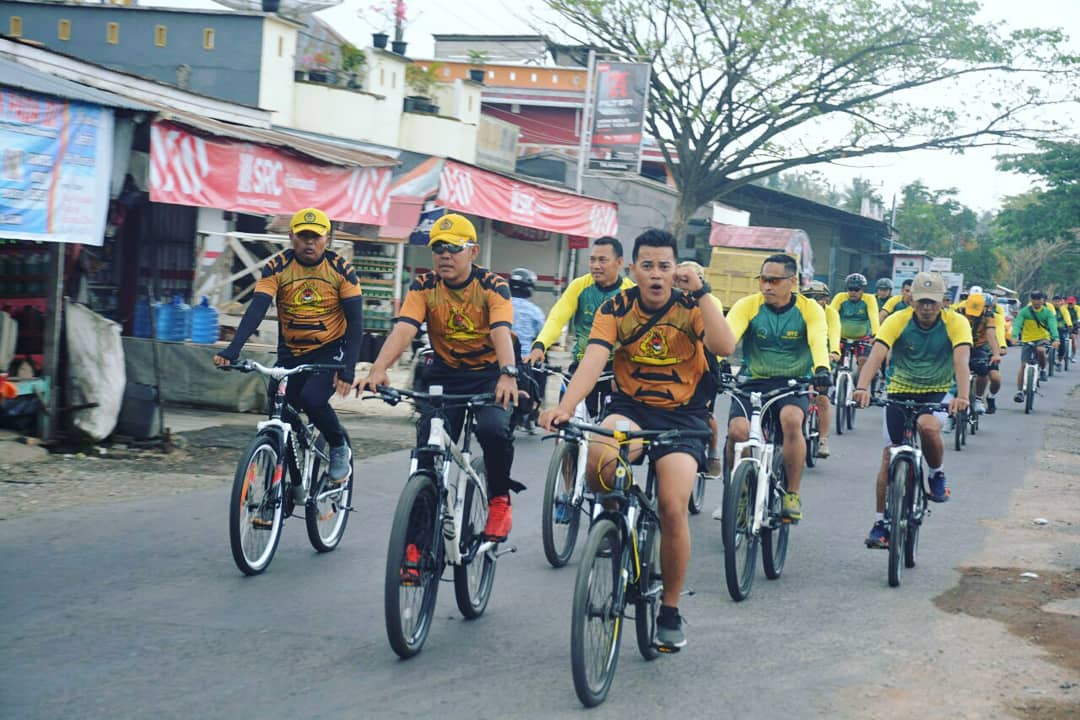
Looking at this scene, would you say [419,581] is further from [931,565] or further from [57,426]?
[57,426]

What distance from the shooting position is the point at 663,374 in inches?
216

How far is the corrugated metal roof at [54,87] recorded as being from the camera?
901cm

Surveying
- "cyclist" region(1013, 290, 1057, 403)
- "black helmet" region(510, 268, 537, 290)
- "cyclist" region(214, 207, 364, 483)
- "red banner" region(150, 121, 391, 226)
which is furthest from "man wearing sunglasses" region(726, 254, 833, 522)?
"cyclist" region(1013, 290, 1057, 403)

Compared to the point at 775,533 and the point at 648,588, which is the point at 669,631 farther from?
the point at 775,533

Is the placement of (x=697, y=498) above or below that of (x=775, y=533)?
below

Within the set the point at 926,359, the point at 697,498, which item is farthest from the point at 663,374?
the point at 697,498

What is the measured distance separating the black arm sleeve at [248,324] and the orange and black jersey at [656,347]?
2.29m

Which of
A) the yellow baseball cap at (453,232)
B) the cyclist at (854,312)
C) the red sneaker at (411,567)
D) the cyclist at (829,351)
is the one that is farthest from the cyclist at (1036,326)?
the red sneaker at (411,567)

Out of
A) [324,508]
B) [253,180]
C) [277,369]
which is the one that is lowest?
[324,508]

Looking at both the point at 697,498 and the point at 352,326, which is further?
the point at 697,498

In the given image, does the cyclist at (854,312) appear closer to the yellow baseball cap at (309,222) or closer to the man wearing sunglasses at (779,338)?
the man wearing sunglasses at (779,338)

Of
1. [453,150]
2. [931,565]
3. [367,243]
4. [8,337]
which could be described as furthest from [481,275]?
[453,150]

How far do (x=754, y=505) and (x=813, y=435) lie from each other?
215 inches

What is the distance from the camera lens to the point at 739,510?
6.70m
